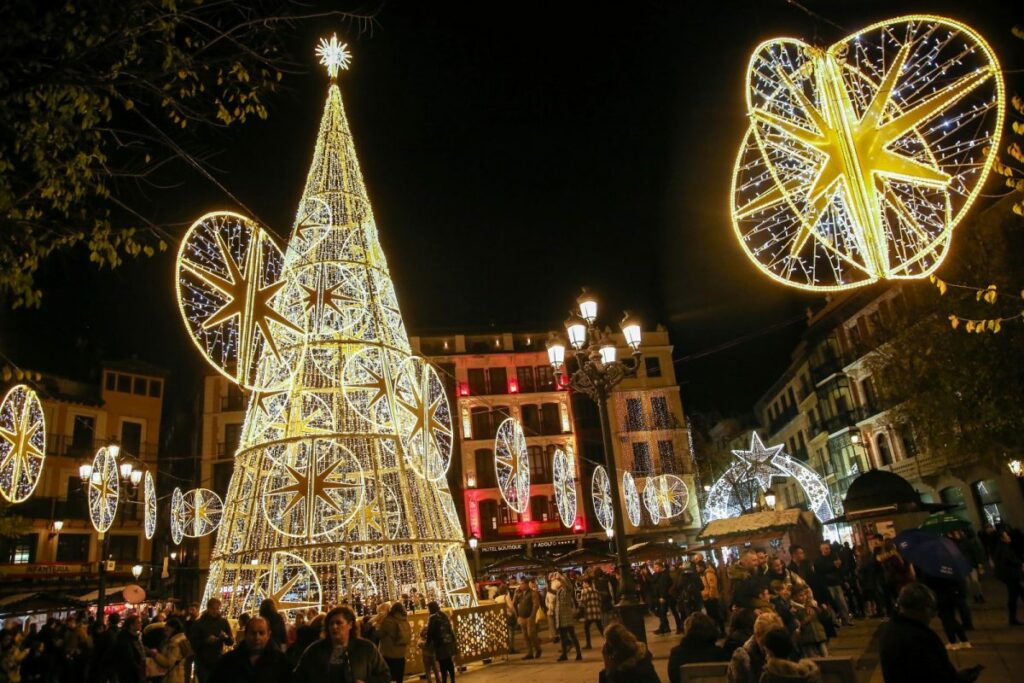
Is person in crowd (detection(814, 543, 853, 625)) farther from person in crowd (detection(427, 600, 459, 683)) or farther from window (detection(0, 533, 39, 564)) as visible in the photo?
window (detection(0, 533, 39, 564))

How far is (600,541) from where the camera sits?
142 feet

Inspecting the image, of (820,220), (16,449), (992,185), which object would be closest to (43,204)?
(16,449)

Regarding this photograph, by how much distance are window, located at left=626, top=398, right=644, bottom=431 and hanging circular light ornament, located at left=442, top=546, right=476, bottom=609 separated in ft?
108

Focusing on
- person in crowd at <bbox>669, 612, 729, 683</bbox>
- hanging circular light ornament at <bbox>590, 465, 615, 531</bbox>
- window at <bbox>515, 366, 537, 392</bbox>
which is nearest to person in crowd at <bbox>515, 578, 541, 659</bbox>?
person in crowd at <bbox>669, 612, 729, 683</bbox>

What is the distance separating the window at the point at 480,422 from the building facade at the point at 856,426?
1856cm

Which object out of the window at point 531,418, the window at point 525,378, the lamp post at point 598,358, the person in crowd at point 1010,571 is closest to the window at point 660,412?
the window at point 531,418

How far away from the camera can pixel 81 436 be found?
36438 mm

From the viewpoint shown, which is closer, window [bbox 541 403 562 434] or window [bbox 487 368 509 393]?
window [bbox 541 403 562 434]

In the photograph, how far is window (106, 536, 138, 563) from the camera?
118 ft

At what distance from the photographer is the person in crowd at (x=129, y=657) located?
8.52 meters

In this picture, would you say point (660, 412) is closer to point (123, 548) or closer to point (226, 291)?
point (123, 548)

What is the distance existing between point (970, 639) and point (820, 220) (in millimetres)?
8228

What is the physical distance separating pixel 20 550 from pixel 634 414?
35463 mm

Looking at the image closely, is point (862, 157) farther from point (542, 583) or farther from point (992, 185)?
point (542, 583)
